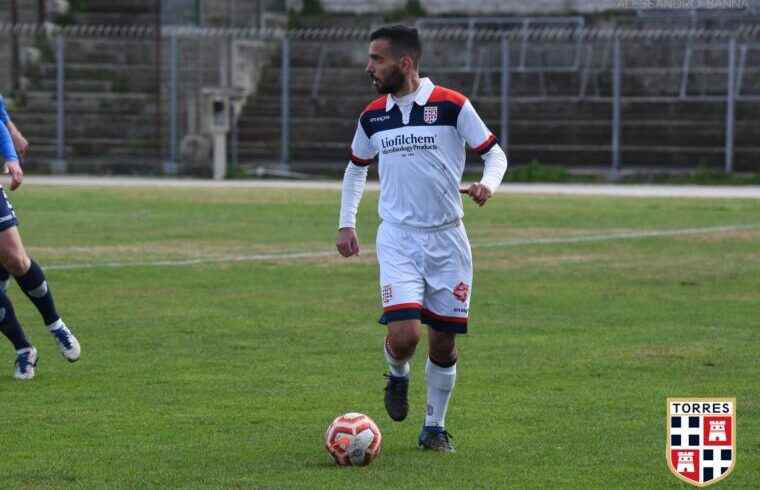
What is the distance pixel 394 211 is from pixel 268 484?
1.66 meters

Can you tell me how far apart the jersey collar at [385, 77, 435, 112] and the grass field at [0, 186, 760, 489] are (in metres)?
1.63

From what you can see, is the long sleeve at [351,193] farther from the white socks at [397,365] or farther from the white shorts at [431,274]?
the white socks at [397,365]

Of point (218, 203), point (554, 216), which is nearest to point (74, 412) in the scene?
point (554, 216)

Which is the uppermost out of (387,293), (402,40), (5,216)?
(402,40)

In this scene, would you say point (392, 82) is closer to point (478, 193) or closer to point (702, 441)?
point (478, 193)

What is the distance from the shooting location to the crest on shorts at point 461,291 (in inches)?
297

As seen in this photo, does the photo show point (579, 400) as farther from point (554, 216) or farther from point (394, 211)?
point (554, 216)

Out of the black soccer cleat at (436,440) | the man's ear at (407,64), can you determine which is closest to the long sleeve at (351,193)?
the man's ear at (407,64)

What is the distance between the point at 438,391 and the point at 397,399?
0.20 meters

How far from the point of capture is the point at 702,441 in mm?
6074

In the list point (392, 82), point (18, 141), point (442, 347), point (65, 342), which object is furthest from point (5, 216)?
point (442, 347)

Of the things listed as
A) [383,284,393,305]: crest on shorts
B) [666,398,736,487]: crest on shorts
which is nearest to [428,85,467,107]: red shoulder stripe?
[383,284,393,305]: crest on shorts

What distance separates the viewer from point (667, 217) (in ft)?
71.9

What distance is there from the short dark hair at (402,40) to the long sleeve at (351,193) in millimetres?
658
